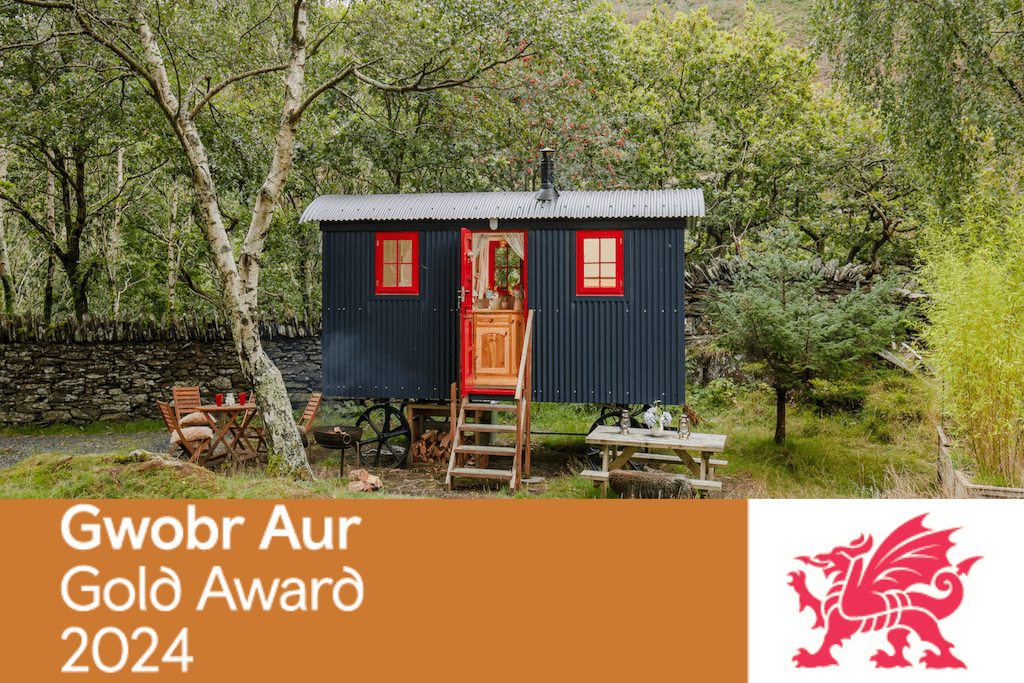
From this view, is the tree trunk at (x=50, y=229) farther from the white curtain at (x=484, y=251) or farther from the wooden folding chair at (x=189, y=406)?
the white curtain at (x=484, y=251)

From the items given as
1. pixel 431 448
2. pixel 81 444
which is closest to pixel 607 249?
pixel 431 448

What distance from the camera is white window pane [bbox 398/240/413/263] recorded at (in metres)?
9.66

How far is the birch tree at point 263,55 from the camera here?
8.32 m

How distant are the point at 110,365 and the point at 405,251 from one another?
663cm

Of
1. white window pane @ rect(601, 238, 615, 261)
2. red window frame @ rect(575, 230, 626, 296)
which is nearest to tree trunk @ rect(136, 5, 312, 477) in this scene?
red window frame @ rect(575, 230, 626, 296)

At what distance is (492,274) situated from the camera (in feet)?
33.9

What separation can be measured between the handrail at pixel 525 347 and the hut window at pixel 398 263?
5.63 feet

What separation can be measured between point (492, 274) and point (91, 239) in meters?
11.4

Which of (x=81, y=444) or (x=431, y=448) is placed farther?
(x=81, y=444)

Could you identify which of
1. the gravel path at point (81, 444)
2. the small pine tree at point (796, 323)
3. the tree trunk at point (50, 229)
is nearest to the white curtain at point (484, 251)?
the small pine tree at point (796, 323)

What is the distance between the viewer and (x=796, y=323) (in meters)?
9.03

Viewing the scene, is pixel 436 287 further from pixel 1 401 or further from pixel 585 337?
pixel 1 401

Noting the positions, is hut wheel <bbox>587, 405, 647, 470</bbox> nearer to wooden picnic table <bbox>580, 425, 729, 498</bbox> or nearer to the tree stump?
wooden picnic table <bbox>580, 425, 729, 498</bbox>

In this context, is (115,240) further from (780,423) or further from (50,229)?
(780,423)
